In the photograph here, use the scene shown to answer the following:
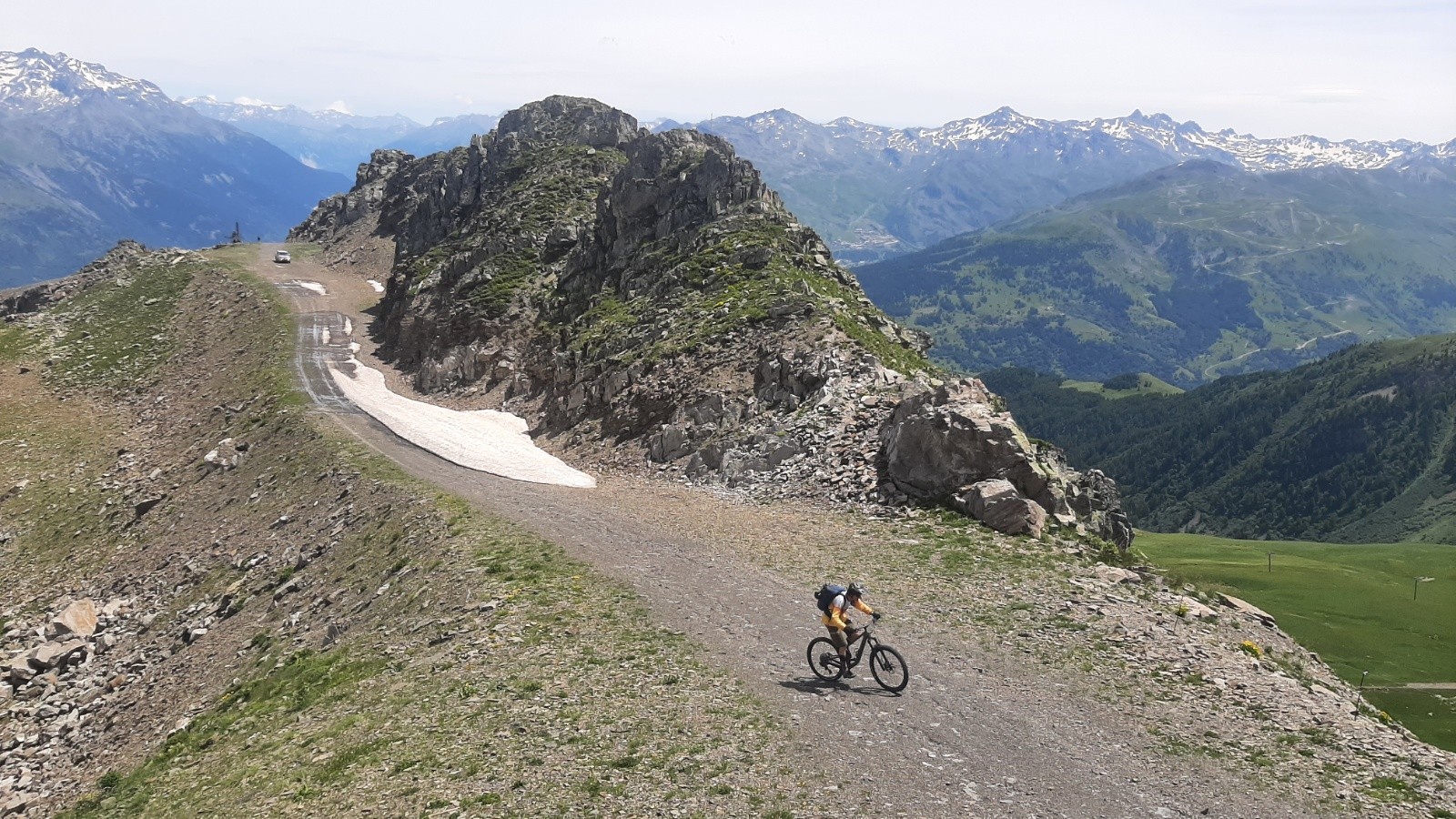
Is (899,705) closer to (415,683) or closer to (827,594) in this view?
(827,594)

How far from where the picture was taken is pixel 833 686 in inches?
734

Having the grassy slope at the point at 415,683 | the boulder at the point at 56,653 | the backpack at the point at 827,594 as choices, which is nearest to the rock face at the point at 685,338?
the backpack at the point at 827,594

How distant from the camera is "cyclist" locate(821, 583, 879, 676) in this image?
18.4 metres

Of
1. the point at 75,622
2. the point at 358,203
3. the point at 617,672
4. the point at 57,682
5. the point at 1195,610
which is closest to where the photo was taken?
the point at 617,672

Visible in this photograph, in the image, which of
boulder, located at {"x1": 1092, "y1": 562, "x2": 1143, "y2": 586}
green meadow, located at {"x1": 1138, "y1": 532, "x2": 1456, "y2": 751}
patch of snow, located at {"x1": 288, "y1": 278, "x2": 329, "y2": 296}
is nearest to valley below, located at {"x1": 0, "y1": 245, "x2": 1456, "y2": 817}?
boulder, located at {"x1": 1092, "y1": 562, "x2": 1143, "y2": 586}

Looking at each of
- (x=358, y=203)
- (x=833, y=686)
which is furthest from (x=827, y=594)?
(x=358, y=203)

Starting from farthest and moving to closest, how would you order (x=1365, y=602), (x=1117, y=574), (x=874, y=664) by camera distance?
1. (x=1365, y=602)
2. (x=1117, y=574)
3. (x=874, y=664)

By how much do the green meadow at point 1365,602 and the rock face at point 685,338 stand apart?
9110mm

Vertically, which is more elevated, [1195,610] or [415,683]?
[1195,610]

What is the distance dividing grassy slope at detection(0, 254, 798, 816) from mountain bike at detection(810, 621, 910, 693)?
2.10 metres

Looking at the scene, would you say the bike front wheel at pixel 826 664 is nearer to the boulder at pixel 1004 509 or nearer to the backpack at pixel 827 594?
the backpack at pixel 827 594

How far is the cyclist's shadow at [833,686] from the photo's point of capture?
1836cm

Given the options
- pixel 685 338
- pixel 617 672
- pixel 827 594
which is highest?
pixel 685 338

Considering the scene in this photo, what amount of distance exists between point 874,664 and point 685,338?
33262mm
